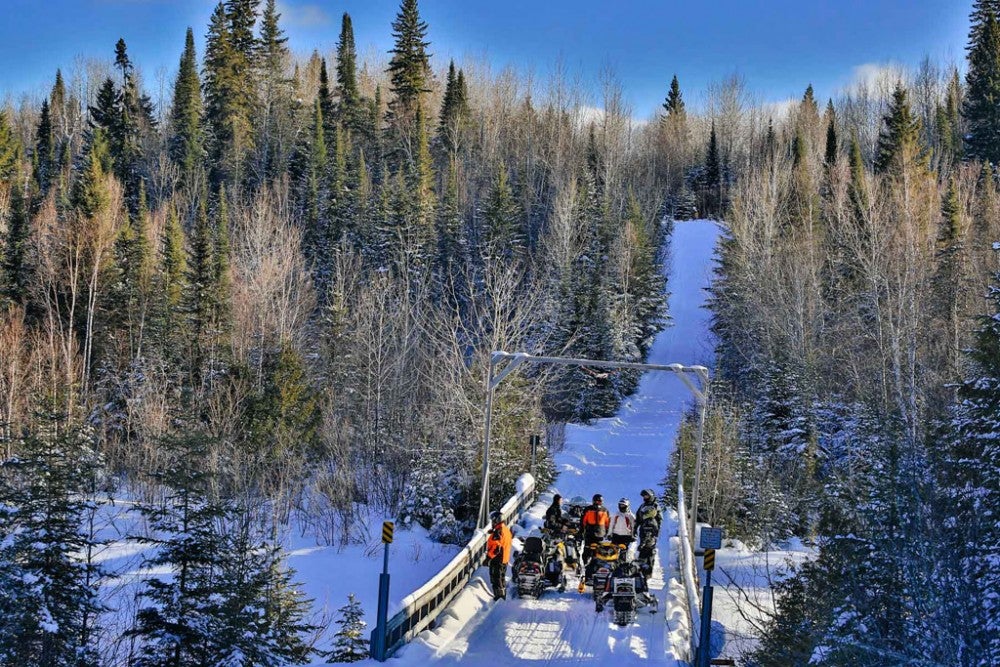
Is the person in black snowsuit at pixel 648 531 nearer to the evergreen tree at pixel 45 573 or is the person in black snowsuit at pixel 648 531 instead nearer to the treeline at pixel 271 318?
the treeline at pixel 271 318

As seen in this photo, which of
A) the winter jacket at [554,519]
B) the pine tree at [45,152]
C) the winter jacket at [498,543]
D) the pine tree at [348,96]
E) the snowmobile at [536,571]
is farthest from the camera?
the pine tree at [348,96]

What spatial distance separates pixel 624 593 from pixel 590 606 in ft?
4.13

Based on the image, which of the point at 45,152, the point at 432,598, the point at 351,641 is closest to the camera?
the point at 432,598

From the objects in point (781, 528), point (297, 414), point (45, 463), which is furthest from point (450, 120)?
point (45, 463)

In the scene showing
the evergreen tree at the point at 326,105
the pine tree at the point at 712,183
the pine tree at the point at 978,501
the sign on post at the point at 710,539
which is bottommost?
the sign on post at the point at 710,539

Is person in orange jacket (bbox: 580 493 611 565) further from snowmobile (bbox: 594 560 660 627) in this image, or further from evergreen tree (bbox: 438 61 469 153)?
evergreen tree (bbox: 438 61 469 153)

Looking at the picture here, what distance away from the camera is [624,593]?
12922 mm

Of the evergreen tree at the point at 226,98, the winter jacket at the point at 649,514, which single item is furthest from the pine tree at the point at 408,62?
the winter jacket at the point at 649,514

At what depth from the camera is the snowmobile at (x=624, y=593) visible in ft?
42.3

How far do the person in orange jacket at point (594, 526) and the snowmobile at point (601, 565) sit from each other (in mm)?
495

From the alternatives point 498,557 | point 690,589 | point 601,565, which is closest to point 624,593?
point 601,565

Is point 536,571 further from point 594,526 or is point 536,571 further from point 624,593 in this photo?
point 594,526

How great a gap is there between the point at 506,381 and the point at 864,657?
58.4 ft

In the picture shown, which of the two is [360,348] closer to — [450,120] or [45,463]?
[45,463]
